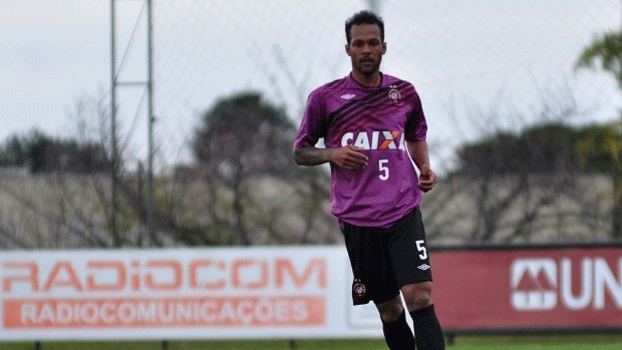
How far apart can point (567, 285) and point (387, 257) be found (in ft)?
21.6

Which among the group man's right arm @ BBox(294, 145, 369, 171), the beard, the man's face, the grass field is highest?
the man's face

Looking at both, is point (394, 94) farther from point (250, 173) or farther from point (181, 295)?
point (250, 173)

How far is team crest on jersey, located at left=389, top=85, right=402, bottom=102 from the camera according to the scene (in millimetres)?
6750

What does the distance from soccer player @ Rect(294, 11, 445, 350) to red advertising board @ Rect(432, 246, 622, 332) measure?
20.2 ft

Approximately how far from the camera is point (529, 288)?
42.7ft

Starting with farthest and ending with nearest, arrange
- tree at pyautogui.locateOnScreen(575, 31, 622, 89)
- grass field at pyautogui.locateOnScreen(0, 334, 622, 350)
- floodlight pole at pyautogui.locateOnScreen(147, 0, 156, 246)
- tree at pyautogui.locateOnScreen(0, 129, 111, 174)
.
→ tree at pyautogui.locateOnScreen(575, 31, 622, 89), tree at pyautogui.locateOnScreen(0, 129, 111, 174), floodlight pole at pyautogui.locateOnScreen(147, 0, 156, 246), grass field at pyautogui.locateOnScreen(0, 334, 622, 350)

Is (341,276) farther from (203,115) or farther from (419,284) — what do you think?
(419,284)

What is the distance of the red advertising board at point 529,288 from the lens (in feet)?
42.3

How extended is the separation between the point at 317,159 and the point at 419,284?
790 mm

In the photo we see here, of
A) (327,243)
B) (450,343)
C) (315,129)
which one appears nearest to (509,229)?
(327,243)

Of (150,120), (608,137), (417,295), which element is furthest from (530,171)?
(417,295)

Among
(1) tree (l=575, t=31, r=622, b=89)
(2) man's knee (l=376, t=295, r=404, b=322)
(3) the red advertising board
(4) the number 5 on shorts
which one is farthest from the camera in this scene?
(1) tree (l=575, t=31, r=622, b=89)

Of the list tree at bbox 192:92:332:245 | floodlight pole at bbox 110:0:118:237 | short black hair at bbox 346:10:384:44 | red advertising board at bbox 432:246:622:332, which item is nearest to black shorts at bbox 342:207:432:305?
short black hair at bbox 346:10:384:44

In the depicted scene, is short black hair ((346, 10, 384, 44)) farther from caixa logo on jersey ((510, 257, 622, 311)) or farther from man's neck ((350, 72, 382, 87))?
caixa logo on jersey ((510, 257, 622, 311))
